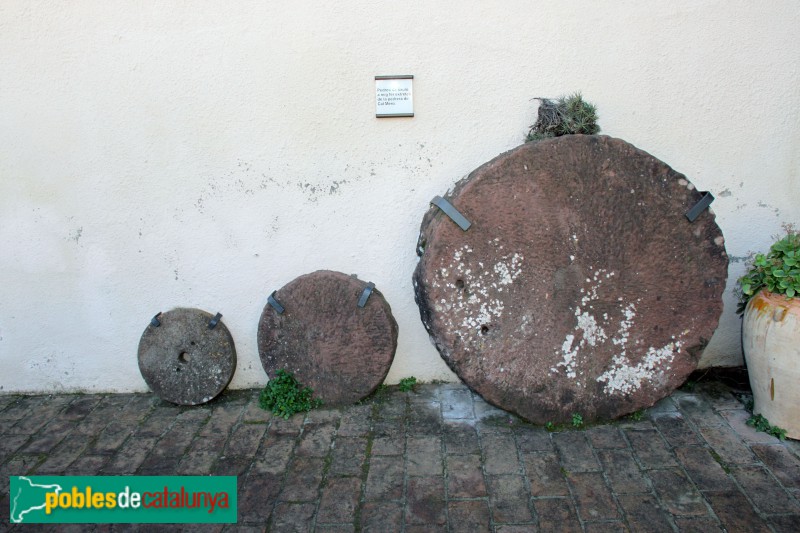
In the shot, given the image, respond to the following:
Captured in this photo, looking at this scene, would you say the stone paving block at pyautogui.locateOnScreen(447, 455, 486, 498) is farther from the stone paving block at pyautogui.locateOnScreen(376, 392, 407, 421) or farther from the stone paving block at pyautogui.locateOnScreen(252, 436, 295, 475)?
the stone paving block at pyautogui.locateOnScreen(252, 436, 295, 475)

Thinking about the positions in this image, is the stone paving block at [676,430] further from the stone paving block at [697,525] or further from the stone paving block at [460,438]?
the stone paving block at [460,438]

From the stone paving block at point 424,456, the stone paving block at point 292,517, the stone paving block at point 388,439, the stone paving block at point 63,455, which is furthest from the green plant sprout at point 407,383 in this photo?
the stone paving block at point 63,455

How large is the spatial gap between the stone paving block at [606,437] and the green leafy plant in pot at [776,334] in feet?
2.53

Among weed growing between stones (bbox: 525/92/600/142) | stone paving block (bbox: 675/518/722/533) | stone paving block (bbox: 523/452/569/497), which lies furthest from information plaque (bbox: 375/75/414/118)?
stone paving block (bbox: 675/518/722/533)

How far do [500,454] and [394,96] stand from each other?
1.98m

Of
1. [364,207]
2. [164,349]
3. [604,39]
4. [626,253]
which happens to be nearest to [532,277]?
[626,253]

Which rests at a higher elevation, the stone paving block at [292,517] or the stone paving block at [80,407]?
the stone paving block at [80,407]

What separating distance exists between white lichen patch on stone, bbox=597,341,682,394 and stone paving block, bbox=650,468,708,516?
0.47 metres

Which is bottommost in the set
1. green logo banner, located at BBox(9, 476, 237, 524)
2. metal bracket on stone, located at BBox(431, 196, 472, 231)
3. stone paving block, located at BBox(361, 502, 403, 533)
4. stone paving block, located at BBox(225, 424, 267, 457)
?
green logo banner, located at BBox(9, 476, 237, 524)

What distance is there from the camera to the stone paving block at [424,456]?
2.85m

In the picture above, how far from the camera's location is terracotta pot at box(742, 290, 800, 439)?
287 centimetres

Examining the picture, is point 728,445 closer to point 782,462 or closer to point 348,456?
point 782,462

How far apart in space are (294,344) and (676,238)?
2.16 meters

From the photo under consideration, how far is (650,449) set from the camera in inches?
116
